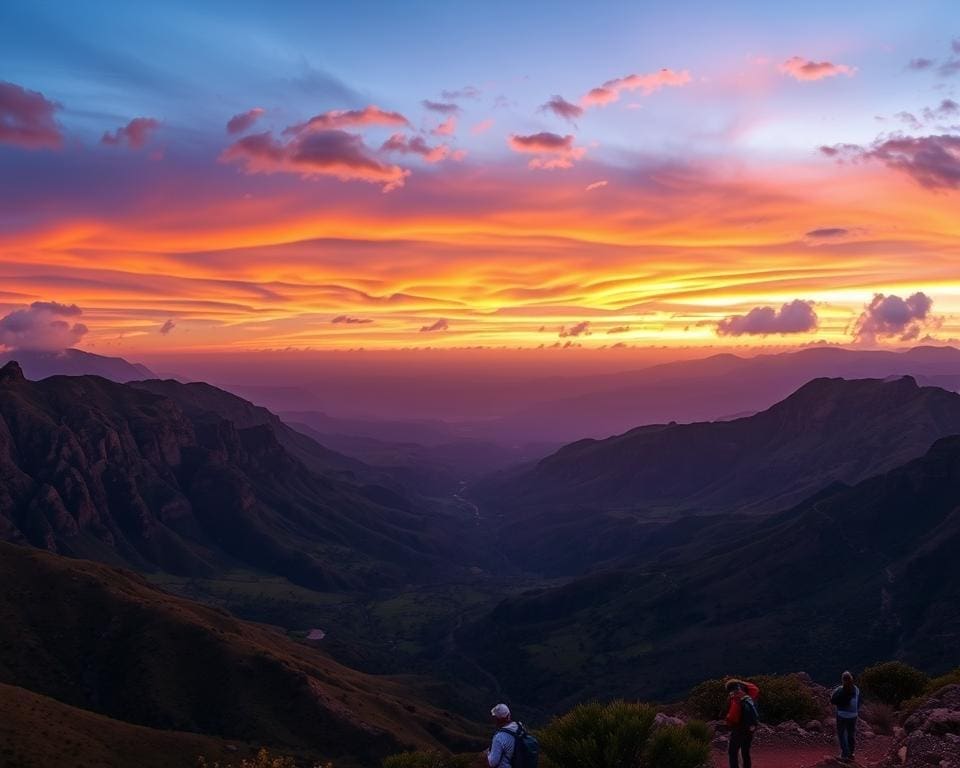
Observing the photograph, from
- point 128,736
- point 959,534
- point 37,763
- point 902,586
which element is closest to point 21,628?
point 128,736

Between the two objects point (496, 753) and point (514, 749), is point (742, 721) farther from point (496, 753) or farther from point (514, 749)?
point (496, 753)

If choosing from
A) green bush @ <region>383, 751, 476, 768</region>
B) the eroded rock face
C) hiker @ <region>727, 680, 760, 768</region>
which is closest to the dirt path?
the eroded rock face

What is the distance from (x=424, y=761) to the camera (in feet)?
98.4

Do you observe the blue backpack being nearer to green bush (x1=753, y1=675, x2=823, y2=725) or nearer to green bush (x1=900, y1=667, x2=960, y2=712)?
green bush (x1=753, y1=675, x2=823, y2=725)

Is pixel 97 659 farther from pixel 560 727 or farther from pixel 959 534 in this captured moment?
pixel 959 534

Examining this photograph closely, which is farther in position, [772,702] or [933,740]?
[772,702]

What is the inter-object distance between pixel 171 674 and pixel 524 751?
109 meters

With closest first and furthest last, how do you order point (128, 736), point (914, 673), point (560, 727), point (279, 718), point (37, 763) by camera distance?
point (560, 727)
point (914, 673)
point (37, 763)
point (128, 736)
point (279, 718)

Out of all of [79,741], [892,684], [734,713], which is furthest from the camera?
[79,741]

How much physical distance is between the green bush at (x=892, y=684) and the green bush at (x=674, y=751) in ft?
71.5

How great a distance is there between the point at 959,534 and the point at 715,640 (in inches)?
2688

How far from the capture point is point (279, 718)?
104 m

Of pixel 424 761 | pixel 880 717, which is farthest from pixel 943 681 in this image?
pixel 424 761

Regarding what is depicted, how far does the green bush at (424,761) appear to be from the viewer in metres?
29.4
